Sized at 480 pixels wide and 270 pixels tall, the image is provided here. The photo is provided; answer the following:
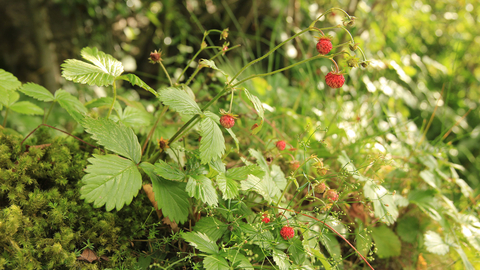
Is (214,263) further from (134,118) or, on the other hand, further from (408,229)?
(408,229)

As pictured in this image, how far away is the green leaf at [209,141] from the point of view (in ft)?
3.05

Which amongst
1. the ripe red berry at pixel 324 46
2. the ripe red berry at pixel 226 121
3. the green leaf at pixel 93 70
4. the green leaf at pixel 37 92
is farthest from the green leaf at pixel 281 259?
the green leaf at pixel 37 92

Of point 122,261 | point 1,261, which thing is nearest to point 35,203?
point 1,261

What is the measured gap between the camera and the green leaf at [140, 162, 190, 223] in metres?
0.95

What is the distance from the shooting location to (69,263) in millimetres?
894

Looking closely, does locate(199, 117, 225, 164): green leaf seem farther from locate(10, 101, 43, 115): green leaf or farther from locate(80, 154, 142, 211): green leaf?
locate(10, 101, 43, 115): green leaf

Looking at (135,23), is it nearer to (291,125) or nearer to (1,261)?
(291,125)

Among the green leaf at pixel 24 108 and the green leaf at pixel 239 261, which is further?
the green leaf at pixel 24 108

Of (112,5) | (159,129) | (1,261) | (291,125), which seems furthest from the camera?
(112,5)

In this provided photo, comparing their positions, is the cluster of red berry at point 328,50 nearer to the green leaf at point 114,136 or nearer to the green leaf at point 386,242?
the green leaf at point 114,136

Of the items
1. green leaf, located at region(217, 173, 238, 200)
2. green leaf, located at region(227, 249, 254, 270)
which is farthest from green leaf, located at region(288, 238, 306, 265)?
green leaf, located at region(217, 173, 238, 200)

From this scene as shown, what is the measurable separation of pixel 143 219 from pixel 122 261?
15 cm

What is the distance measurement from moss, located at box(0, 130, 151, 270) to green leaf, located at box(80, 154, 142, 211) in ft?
0.56

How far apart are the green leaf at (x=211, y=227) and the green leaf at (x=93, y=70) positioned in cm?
57
